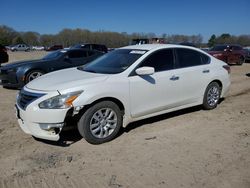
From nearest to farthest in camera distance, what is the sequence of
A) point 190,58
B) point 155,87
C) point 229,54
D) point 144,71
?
1. point 144,71
2. point 155,87
3. point 190,58
4. point 229,54

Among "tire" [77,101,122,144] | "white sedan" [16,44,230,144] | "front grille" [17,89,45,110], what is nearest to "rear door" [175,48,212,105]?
"white sedan" [16,44,230,144]

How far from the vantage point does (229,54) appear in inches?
831

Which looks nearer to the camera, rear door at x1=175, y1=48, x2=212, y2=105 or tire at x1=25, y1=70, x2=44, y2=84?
rear door at x1=175, y1=48, x2=212, y2=105

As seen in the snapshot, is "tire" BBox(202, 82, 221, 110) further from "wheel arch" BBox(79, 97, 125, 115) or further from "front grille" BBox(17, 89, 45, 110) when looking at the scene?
"front grille" BBox(17, 89, 45, 110)

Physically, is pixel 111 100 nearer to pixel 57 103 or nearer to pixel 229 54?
pixel 57 103

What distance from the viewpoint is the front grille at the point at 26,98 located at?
493 cm

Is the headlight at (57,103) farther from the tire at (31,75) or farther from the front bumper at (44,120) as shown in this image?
the tire at (31,75)

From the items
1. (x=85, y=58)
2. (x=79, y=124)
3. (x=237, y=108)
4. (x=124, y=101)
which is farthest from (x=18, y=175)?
(x=85, y=58)

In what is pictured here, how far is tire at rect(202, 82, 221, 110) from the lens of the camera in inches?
283

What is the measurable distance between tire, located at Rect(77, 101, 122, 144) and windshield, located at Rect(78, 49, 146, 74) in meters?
0.75

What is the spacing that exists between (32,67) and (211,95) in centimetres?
597

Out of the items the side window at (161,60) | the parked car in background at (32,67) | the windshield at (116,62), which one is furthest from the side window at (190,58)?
the parked car in background at (32,67)

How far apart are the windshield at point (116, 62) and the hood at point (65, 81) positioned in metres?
0.32

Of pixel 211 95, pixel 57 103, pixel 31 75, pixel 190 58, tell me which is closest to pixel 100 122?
pixel 57 103
